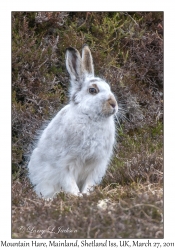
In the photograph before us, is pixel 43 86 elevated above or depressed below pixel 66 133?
above

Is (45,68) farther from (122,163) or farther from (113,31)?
(122,163)

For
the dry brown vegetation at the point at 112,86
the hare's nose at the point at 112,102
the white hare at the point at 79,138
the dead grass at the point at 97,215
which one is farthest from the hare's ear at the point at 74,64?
the dead grass at the point at 97,215

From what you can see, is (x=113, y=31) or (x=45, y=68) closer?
(x=45, y=68)

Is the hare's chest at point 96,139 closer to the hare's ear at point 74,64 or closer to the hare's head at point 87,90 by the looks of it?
the hare's head at point 87,90

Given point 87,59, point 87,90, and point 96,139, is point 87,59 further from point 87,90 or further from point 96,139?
point 96,139

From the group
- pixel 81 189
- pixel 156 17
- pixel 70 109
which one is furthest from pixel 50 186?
pixel 156 17

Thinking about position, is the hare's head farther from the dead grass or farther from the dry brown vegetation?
the dead grass

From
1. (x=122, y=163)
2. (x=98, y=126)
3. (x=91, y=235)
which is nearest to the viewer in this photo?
(x=91, y=235)
